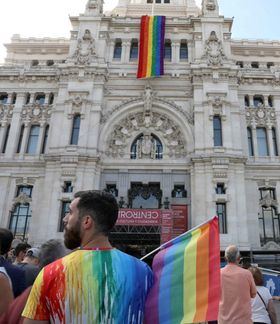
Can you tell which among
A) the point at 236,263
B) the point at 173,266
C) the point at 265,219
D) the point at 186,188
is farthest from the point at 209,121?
the point at 173,266

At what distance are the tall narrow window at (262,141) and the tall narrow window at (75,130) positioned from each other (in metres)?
15.3

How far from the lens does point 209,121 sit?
1043 inches

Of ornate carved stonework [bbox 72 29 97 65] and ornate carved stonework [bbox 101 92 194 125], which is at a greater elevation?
ornate carved stonework [bbox 72 29 97 65]

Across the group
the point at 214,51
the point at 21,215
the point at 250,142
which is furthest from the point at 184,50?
the point at 21,215

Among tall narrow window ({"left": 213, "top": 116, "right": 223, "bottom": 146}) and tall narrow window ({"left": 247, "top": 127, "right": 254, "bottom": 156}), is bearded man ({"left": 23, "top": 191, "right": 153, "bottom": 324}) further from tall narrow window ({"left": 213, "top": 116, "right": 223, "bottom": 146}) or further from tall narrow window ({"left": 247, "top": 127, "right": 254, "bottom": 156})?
tall narrow window ({"left": 247, "top": 127, "right": 254, "bottom": 156})

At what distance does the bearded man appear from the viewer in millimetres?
2199

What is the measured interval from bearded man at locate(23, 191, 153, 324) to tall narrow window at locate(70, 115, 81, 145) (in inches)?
960

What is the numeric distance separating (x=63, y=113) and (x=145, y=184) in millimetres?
9316

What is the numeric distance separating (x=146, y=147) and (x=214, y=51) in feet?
36.7

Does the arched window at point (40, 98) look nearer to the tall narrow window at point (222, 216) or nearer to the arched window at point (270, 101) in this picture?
the tall narrow window at point (222, 216)

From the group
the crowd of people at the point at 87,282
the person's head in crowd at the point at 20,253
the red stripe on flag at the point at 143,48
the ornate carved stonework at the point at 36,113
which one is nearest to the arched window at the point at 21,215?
the ornate carved stonework at the point at 36,113

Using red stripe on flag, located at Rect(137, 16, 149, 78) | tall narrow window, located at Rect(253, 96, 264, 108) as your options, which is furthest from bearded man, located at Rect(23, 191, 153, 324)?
tall narrow window, located at Rect(253, 96, 264, 108)

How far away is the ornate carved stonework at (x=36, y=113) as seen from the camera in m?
28.7

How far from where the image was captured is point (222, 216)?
23703 mm
